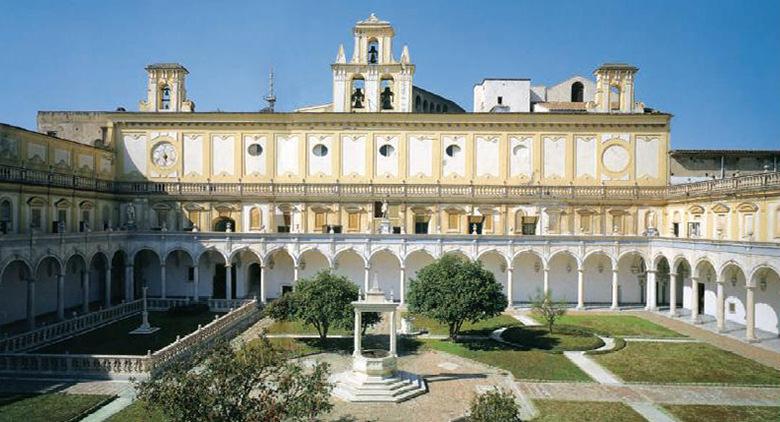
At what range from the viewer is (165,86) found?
48.1 meters

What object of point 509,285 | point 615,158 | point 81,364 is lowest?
point 81,364

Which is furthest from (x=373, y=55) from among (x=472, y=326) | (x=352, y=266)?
(x=472, y=326)

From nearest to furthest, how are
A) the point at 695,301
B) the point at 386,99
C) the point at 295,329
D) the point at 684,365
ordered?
the point at 684,365 → the point at 295,329 → the point at 695,301 → the point at 386,99

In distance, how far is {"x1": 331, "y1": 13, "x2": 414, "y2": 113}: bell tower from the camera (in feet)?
149

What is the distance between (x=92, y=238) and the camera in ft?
119

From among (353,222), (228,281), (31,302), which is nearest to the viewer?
(31,302)

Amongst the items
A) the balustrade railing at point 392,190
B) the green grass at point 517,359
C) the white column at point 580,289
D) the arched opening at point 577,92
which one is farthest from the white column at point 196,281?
the arched opening at point 577,92

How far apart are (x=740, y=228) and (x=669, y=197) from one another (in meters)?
9.19

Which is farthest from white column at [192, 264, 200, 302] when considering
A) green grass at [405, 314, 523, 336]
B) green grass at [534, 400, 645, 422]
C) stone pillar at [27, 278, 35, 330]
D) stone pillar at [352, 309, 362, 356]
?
green grass at [534, 400, 645, 422]

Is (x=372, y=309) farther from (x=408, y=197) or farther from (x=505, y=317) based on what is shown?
(x=408, y=197)

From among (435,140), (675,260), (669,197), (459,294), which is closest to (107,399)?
(459,294)

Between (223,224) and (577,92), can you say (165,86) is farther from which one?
(577,92)

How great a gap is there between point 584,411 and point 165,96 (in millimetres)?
42981

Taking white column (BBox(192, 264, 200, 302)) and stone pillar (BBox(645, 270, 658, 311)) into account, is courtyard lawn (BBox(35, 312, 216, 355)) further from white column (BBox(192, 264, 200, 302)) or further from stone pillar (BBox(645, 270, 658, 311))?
stone pillar (BBox(645, 270, 658, 311))
